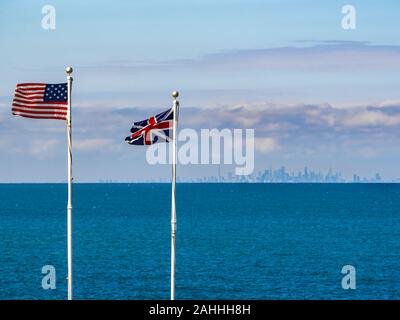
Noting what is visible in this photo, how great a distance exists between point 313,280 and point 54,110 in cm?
5657

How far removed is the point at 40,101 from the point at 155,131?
13.4 ft

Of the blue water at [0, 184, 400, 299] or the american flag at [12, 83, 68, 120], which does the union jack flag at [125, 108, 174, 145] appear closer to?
the american flag at [12, 83, 68, 120]

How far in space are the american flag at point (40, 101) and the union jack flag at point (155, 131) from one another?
2.61 m

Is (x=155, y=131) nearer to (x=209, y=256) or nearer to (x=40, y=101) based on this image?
(x=40, y=101)

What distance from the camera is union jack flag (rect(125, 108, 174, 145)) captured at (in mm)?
31094

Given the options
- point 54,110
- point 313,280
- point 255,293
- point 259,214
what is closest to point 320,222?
point 259,214

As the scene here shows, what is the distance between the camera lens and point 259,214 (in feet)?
609

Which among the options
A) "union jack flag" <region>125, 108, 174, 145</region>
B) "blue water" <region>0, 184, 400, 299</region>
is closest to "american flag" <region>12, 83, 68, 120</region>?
"union jack flag" <region>125, 108, 174, 145</region>

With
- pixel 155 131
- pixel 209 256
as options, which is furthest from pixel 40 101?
pixel 209 256

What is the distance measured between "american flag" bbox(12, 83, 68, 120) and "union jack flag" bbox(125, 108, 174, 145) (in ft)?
8.55

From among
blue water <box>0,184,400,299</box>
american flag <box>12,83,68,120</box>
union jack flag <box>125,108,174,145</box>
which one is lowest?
blue water <box>0,184,400,299</box>

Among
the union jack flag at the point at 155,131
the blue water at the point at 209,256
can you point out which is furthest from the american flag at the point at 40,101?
the blue water at the point at 209,256

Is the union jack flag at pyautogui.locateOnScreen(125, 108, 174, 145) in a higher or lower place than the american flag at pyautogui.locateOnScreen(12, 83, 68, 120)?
lower

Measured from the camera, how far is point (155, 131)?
31062mm
